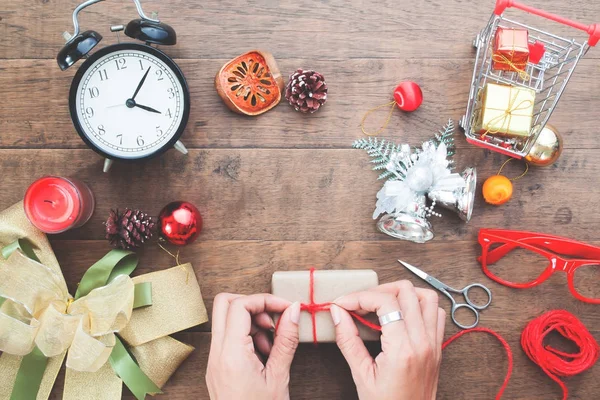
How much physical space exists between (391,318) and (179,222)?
0.45 metres

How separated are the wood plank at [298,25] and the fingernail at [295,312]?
0.54 metres

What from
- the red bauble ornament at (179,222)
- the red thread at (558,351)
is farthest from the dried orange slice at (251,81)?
the red thread at (558,351)

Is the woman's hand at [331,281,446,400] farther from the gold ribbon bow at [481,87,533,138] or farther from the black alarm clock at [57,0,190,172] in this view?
the black alarm clock at [57,0,190,172]

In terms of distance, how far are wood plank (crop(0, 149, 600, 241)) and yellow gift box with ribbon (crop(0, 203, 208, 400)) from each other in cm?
11

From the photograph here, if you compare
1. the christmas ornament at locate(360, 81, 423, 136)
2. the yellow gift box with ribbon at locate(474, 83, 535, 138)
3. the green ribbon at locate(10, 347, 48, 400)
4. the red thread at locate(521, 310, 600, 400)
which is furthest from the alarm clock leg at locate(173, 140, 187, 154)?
the red thread at locate(521, 310, 600, 400)

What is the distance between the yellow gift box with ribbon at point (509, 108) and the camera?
3.40 feet

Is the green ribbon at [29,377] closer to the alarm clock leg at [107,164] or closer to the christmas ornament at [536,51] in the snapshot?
the alarm clock leg at [107,164]

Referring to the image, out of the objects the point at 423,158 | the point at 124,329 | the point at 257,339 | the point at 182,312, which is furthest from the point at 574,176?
the point at 124,329

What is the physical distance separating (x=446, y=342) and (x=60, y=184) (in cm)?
87

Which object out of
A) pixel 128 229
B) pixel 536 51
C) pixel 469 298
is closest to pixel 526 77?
pixel 536 51

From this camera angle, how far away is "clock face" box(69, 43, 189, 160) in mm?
1014

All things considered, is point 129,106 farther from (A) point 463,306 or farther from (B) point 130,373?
(A) point 463,306

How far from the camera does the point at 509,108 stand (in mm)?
1036

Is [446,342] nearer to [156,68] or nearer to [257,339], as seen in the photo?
[257,339]
